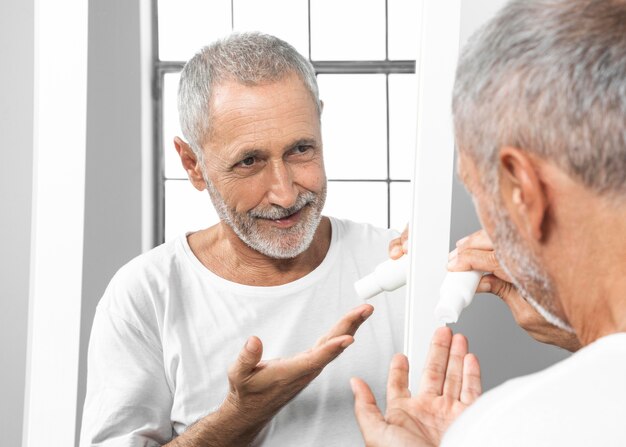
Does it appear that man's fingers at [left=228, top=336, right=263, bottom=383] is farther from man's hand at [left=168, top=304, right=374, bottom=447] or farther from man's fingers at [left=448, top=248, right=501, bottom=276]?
man's fingers at [left=448, top=248, right=501, bottom=276]

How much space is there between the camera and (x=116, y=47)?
0.87 m

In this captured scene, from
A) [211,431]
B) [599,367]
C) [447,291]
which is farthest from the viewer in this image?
[211,431]

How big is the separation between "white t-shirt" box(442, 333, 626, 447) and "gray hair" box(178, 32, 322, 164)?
515mm

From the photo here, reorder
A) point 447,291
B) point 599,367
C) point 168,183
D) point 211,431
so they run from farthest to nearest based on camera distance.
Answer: point 168,183 < point 211,431 < point 447,291 < point 599,367

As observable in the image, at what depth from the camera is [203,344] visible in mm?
880

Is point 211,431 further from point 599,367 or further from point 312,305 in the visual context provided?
point 599,367

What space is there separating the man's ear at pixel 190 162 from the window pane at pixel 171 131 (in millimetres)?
37

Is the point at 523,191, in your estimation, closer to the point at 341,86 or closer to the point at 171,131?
the point at 341,86

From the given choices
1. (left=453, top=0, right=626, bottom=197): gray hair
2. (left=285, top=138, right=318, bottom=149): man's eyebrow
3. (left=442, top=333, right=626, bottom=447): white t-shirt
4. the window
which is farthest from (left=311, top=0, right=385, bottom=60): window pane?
(left=442, top=333, right=626, bottom=447): white t-shirt

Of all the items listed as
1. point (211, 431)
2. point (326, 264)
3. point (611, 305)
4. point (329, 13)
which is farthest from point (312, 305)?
point (611, 305)

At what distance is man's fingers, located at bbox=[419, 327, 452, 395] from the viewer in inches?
25.7

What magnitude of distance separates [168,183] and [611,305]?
614mm

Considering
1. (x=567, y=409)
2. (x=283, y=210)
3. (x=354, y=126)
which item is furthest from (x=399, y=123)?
(x=567, y=409)

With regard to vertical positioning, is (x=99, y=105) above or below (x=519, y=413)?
above
